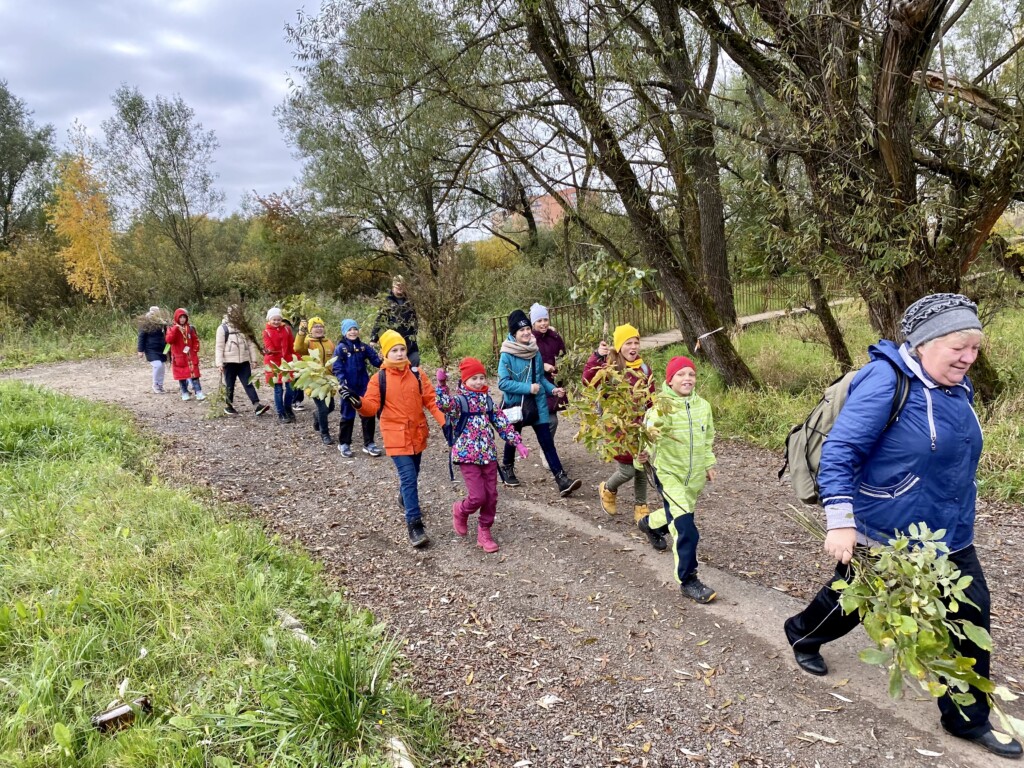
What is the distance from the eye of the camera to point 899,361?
96.7 inches

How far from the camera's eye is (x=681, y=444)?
12.5ft

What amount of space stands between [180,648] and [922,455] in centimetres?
377

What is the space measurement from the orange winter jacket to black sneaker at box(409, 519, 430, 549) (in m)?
0.58

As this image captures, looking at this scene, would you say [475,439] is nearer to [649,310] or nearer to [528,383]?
[528,383]

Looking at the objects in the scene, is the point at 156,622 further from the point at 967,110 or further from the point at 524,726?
the point at 967,110

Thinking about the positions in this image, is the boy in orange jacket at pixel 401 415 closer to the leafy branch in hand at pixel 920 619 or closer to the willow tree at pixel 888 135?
the leafy branch in hand at pixel 920 619

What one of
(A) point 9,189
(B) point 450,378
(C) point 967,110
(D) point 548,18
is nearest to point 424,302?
(B) point 450,378

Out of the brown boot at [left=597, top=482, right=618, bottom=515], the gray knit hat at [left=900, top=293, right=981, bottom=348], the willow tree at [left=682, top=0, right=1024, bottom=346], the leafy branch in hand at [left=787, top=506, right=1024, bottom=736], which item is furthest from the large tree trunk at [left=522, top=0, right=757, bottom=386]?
the leafy branch in hand at [left=787, top=506, right=1024, bottom=736]

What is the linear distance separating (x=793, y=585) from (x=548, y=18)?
6.61m

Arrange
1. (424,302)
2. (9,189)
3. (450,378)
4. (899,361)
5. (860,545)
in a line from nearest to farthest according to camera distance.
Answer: (899,361), (860,545), (424,302), (450,378), (9,189)

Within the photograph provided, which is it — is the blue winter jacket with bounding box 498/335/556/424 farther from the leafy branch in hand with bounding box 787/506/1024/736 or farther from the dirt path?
the leafy branch in hand with bounding box 787/506/1024/736

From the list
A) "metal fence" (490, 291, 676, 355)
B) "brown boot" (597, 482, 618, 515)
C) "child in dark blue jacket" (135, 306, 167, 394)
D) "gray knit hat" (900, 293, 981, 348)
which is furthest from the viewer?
"metal fence" (490, 291, 676, 355)

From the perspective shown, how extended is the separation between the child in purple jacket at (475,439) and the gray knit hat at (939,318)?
291cm

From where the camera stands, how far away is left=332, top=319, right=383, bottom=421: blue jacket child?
7.17m
